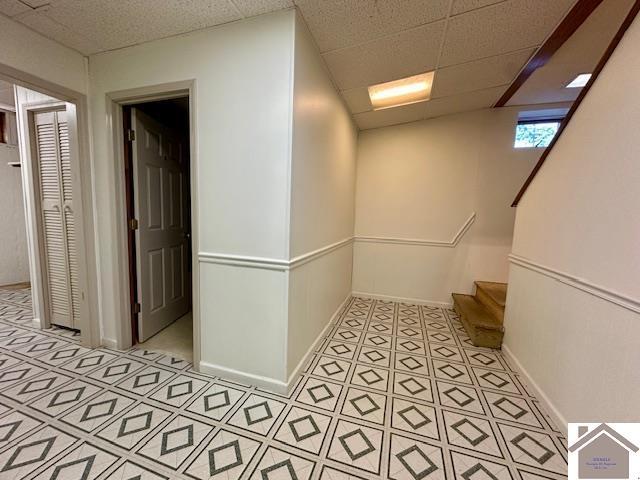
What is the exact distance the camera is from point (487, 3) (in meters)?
1.53

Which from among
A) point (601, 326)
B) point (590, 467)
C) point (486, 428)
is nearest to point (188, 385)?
point (486, 428)

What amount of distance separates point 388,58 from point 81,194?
2.61 m

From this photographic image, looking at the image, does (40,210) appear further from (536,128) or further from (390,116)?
(536,128)

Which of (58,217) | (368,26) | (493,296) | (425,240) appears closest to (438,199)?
(425,240)

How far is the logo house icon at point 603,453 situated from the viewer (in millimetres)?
1123

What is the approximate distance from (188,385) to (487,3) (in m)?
3.05

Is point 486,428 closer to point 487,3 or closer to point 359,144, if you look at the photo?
point 487,3

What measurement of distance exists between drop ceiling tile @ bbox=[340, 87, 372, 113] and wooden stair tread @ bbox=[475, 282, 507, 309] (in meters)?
2.48

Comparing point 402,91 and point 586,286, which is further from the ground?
point 402,91

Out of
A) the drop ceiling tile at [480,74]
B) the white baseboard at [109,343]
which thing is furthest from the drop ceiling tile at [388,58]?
the white baseboard at [109,343]

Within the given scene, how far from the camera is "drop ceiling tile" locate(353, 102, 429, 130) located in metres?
2.99

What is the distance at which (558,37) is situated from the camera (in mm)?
1843

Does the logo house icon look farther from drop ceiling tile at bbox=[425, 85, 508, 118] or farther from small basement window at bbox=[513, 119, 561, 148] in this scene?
small basement window at bbox=[513, 119, 561, 148]

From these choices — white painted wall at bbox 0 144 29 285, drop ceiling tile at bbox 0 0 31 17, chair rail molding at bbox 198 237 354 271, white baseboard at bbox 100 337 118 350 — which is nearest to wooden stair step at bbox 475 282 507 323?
chair rail molding at bbox 198 237 354 271
